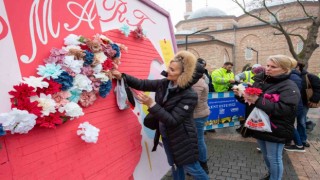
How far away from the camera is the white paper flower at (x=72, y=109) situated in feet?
5.89

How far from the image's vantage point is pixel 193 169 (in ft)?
8.86

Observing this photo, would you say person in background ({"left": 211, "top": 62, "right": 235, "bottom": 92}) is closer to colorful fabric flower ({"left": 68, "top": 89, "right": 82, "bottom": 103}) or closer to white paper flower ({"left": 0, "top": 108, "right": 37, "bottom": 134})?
colorful fabric flower ({"left": 68, "top": 89, "right": 82, "bottom": 103})

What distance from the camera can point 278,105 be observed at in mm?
2748

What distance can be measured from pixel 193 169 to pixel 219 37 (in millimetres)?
39174

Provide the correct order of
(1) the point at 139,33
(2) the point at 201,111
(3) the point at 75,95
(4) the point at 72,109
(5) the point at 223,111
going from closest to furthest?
(4) the point at 72,109
(3) the point at 75,95
(1) the point at 139,33
(2) the point at 201,111
(5) the point at 223,111

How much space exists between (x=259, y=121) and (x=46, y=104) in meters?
2.36

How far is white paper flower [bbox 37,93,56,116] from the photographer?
1625 mm

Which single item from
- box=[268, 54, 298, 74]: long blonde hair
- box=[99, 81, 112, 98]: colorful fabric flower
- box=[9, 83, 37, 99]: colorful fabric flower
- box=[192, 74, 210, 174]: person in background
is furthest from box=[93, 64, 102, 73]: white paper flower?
box=[268, 54, 298, 74]: long blonde hair

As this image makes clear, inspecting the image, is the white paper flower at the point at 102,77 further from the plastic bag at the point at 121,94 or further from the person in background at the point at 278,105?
the person in background at the point at 278,105

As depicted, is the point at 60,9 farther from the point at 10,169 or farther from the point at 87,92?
the point at 10,169

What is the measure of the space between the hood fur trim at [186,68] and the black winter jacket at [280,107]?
0.94 meters

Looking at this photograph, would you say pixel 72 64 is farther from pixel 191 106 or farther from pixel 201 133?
pixel 201 133

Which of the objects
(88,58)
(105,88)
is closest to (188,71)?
(105,88)

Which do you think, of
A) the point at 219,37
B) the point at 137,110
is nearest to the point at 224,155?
the point at 137,110
